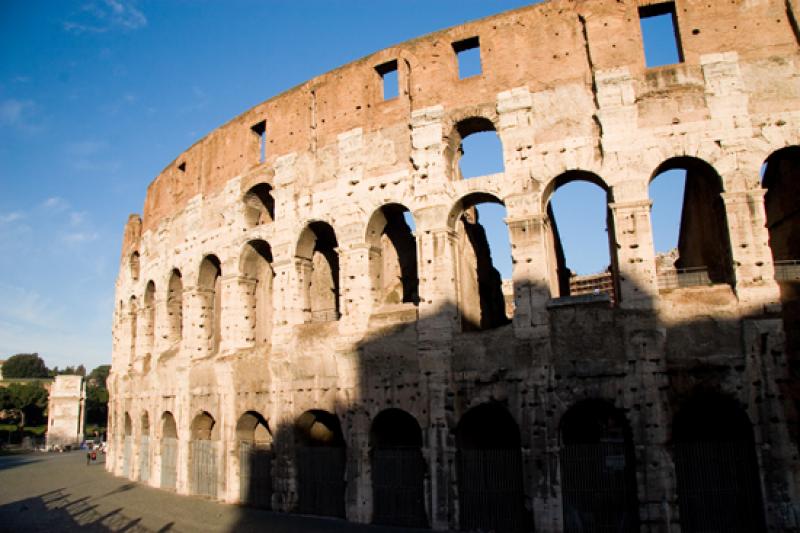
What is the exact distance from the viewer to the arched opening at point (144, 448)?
17734 mm

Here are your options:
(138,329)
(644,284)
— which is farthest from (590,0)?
(138,329)

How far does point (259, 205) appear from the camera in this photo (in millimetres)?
15664

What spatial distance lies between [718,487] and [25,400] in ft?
154

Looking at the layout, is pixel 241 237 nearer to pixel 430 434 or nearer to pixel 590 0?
pixel 430 434

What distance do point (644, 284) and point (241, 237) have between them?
958 cm

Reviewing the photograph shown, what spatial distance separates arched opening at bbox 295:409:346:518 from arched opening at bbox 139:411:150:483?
7215 millimetres

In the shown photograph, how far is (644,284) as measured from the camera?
33.3ft

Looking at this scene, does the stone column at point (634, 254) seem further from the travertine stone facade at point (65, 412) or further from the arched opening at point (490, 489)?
the travertine stone facade at point (65, 412)

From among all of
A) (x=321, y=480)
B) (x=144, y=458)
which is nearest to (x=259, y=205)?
(x=321, y=480)

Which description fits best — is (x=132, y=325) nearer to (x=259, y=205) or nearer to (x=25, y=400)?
(x=259, y=205)

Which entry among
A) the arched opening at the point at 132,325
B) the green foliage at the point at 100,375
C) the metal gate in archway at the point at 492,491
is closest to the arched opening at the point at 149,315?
the arched opening at the point at 132,325

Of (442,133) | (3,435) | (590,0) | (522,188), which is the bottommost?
(3,435)

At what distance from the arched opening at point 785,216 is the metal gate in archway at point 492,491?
5.15 meters

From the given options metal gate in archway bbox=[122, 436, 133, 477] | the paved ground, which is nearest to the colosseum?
the paved ground
